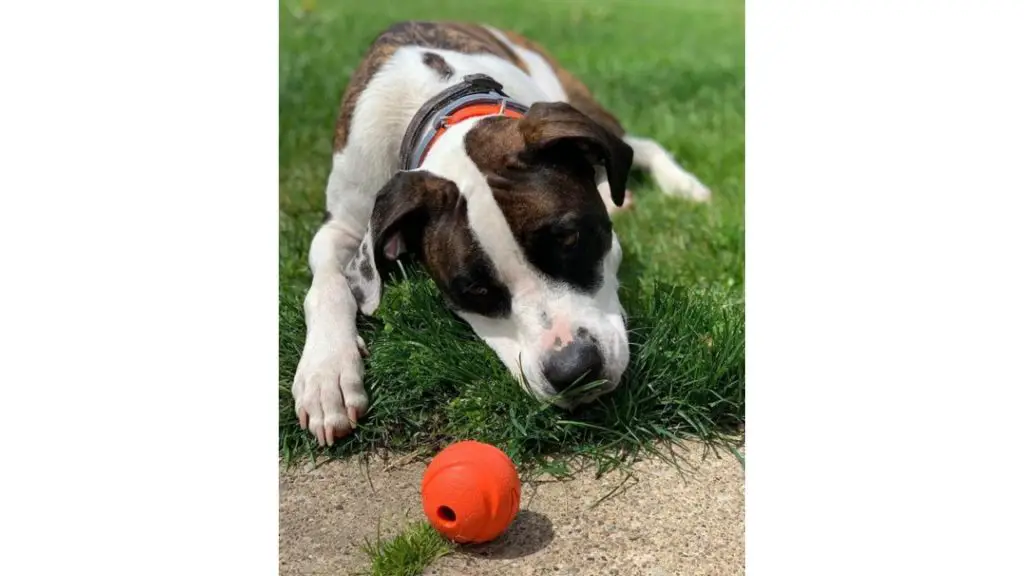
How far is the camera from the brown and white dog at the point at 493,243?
3379 millimetres

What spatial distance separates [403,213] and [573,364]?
0.73m

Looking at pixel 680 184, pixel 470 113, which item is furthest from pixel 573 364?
pixel 680 184

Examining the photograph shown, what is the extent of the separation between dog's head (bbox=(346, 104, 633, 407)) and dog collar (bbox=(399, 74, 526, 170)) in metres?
0.12

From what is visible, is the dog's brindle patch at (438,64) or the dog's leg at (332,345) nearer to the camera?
the dog's leg at (332,345)

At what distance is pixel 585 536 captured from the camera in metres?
3.24

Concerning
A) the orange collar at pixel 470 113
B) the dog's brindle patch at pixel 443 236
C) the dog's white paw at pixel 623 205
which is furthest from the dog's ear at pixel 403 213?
the dog's white paw at pixel 623 205

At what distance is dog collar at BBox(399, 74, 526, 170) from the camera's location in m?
3.82

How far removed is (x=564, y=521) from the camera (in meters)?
3.27

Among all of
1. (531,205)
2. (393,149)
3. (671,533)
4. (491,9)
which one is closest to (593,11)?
(491,9)

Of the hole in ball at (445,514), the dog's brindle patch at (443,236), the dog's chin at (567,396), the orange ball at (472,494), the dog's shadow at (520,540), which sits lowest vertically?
the dog's shadow at (520,540)

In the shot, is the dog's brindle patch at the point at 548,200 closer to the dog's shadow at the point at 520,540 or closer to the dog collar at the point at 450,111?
the dog collar at the point at 450,111

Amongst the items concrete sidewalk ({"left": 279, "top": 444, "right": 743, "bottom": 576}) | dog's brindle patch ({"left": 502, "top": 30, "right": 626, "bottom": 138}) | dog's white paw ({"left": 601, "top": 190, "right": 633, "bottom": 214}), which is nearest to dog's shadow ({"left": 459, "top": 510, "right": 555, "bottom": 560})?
concrete sidewalk ({"left": 279, "top": 444, "right": 743, "bottom": 576})

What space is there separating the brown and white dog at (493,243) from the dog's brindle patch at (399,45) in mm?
307

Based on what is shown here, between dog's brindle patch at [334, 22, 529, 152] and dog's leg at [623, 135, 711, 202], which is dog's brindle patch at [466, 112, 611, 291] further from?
dog's leg at [623, 135, 711, 202]
